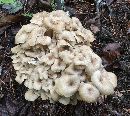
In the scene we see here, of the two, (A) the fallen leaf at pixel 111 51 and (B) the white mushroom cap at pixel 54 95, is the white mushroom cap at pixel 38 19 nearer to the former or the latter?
(B) the white mushroom cap at pixel 54 95

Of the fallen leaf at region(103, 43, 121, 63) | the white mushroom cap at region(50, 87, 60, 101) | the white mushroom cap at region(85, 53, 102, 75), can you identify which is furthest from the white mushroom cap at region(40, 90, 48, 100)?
the fallen leaf at region(103, 43, 121, 63)

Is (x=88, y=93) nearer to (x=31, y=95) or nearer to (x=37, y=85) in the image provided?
(x=37, y=85)

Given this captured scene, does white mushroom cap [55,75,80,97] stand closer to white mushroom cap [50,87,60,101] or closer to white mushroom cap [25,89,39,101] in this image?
white mushroom cap [50,87,60,101]

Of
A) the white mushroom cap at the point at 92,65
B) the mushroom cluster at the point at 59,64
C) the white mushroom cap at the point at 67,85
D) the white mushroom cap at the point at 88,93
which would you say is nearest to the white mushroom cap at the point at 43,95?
the mushroom cluster at the point at 59,64

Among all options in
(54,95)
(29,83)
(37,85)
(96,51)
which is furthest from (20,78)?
(96,51)

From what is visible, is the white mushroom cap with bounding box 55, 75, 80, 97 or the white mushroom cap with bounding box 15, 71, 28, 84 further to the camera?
the white mushroom cap with bounding box 15, 71, 28, 84

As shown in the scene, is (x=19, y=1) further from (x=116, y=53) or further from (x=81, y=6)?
(x=116, y=53)

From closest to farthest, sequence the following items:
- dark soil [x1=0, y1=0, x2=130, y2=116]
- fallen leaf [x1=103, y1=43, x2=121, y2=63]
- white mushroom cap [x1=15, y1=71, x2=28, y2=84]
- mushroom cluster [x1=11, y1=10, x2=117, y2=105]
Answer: mushroom cluster [x1=11, y1=10, x2=117, y2=105] < white mushroom cap [x1=15, y1=71, x2=28, y2=84] < dark soil [x1=0, y1=0, x2=130, y2=116] < fallen leaf [x1=103, y1=43, x2=121, y2=63]
